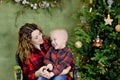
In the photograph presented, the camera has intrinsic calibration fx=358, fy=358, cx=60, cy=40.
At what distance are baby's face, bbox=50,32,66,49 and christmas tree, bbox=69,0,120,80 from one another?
121 millimetres

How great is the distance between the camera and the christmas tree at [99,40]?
2.88 meters

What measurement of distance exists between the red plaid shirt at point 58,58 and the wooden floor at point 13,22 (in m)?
0.38

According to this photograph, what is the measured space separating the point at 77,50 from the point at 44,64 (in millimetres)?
300

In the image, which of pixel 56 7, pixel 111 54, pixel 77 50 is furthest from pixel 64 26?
pixel 111 54

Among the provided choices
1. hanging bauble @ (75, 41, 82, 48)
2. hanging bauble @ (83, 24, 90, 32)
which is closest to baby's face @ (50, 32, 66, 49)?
hanging bauble @ (75, 41, 82, 48)

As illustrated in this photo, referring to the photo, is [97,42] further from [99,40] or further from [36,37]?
[36,37]

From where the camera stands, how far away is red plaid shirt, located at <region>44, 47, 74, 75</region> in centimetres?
292

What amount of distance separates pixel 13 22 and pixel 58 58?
1.95ft

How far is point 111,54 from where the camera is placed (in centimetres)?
292

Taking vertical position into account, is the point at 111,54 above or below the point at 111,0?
below

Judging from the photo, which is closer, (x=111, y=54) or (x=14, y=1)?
(x=111, y=54)

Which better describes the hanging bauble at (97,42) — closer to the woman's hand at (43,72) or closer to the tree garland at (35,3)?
the woman's hand at (43,72)

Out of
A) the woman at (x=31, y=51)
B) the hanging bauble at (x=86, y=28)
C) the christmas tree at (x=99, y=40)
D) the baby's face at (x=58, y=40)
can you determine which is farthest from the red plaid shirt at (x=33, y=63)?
the hanging bauble at (x=86, y=28)

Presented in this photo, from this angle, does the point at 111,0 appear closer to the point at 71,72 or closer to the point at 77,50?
the point at 77,50
